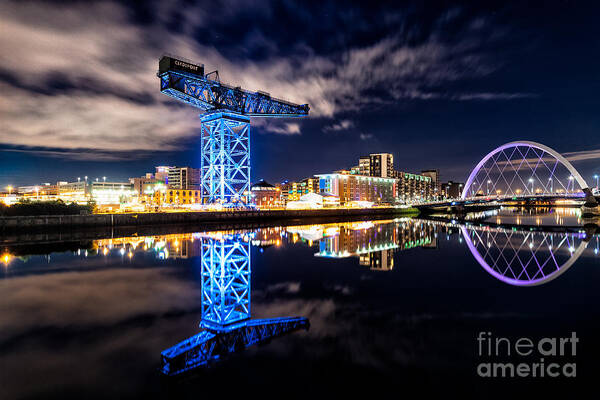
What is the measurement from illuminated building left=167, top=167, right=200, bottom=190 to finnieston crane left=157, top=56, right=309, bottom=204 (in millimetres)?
79187

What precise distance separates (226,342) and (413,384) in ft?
9.65

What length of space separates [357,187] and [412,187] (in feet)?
198

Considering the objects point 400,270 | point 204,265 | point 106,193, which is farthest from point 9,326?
point 106,193

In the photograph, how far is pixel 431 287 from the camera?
29.1ft

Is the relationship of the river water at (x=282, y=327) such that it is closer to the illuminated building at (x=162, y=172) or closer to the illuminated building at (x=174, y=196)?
the illuminated building at (x=174, y=196)

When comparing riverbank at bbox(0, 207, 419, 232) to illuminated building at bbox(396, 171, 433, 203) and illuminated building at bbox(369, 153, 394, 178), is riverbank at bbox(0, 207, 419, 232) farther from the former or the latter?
illuminated building at bbox(396, 171, 433, 203)

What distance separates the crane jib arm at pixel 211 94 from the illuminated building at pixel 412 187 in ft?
331

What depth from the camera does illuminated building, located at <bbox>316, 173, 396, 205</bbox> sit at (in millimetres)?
95312

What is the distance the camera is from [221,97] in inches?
1462

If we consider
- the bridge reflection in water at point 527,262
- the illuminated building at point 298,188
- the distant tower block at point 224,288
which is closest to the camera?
the distant tower block at point 224,288

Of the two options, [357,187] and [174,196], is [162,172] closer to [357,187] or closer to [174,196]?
[174,196]

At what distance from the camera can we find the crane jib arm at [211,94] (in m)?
32.3

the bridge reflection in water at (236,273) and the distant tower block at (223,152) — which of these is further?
the distant tower block at (223,152)

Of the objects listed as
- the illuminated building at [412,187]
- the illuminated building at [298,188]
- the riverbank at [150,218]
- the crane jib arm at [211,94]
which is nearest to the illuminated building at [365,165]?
the illuminated building at [412,187]
